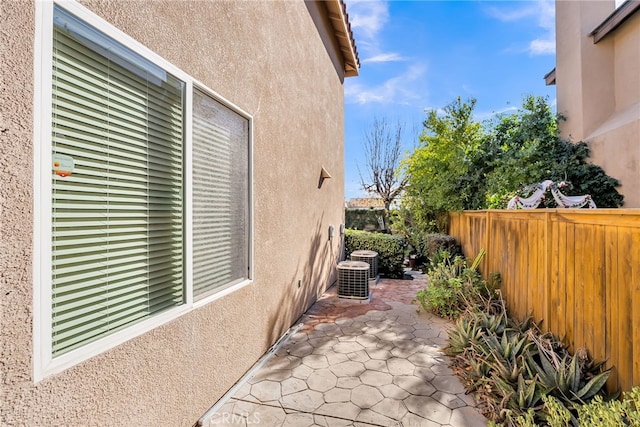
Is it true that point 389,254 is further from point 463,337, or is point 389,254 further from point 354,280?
point 463,337

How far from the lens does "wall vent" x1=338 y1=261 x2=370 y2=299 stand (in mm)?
7086

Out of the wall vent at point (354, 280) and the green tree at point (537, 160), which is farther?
Result: the green tree at point (537, 160)

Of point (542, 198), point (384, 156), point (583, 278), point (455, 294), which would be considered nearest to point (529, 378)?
point (583, 278)

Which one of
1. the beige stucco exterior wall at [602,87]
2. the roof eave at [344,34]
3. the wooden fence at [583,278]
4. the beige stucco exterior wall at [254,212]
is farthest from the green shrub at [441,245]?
the roof eave at [344,34]

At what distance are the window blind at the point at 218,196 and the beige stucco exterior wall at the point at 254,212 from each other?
212 millimetres

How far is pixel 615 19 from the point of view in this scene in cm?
926

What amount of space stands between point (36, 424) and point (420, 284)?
8658 millimetres

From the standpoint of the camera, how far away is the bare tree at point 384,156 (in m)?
21.6

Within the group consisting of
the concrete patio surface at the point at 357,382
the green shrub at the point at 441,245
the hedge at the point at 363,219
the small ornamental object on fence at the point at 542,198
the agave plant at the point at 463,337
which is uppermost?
the small ornamental object on fence at the point at 542,198

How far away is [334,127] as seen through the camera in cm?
905

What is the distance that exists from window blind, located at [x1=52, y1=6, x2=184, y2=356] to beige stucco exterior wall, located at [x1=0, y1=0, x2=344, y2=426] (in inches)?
7.8

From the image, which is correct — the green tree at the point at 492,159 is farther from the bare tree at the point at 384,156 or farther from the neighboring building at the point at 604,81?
the bare tree at the point at 384,156

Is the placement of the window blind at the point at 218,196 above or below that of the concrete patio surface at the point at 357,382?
above

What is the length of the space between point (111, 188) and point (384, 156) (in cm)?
2112
